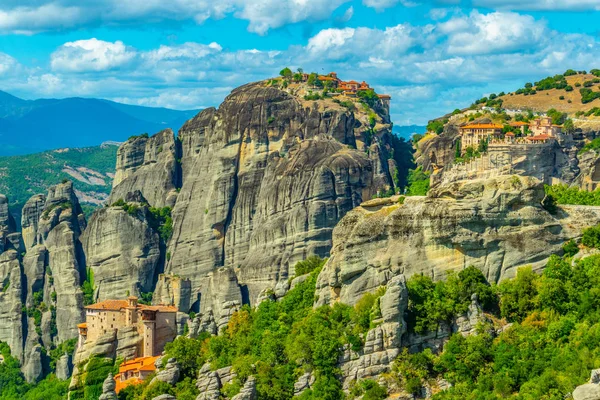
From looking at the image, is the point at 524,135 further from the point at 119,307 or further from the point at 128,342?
the point at 128,342

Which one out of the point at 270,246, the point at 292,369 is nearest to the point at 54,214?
the point at 270,246

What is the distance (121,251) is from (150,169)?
14.4 meters

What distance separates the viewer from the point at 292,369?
196 feet

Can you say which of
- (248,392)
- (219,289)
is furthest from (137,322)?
(248,392)

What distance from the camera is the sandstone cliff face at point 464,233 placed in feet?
190

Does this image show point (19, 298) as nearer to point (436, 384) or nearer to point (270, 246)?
point (270, 246)

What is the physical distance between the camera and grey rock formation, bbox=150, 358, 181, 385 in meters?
68.0

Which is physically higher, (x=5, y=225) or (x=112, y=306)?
(x=5, y=225)

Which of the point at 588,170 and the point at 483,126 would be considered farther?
the point at 483,126

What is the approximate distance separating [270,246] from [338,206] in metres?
6.90

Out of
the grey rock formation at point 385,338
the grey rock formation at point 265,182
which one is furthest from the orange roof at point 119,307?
the grey rock formation at point 385,338

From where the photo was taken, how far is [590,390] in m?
43.1

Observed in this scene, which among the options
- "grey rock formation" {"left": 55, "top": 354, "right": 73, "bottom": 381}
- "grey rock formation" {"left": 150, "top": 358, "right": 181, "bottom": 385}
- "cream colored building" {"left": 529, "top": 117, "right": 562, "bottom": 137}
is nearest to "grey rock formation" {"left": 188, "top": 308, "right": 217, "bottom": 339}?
"grey rock formation" {"left": 150, "top": 358, "right": 181, "bottom": 385}

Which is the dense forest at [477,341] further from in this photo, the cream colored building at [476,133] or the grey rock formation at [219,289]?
the grey rock formation at [219,289]
